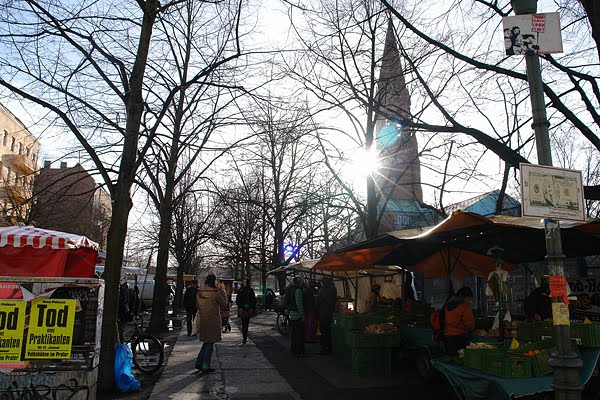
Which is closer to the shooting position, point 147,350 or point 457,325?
point 457,325

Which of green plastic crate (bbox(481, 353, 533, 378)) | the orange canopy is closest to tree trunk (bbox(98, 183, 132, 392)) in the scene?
the orange canopy

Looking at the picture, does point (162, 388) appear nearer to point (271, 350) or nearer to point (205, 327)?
point (205, 327)

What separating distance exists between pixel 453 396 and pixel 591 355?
91.2 inches

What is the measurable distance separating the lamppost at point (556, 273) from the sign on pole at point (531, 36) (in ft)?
0.33

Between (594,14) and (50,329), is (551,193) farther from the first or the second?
(50,329)

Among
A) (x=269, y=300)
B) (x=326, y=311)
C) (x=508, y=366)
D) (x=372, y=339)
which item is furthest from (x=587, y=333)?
(x=269, y=300)

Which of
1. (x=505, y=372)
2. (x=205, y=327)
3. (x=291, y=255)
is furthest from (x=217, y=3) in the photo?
(x=291, y=255)

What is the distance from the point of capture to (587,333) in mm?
6609

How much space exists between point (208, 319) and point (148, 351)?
1.70 m

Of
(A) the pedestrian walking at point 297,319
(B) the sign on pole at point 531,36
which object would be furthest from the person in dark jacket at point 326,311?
(B) the sign on pole at point 531,36

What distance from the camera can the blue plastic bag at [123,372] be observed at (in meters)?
7.85

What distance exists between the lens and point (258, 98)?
29.9ft

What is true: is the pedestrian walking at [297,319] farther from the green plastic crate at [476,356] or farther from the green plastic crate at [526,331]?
the green plastic crate at [476,356]

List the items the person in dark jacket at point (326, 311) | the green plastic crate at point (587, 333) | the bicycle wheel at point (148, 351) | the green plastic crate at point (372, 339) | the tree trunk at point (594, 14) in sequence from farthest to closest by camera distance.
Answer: the person in dark jacket at point (326, 311)
the bicycle wheel at point (148, 351)
the green plastic crate at point (372, 339)
the tree trunk at point (594, 14)
the green plastic crate at point (587, 333)
